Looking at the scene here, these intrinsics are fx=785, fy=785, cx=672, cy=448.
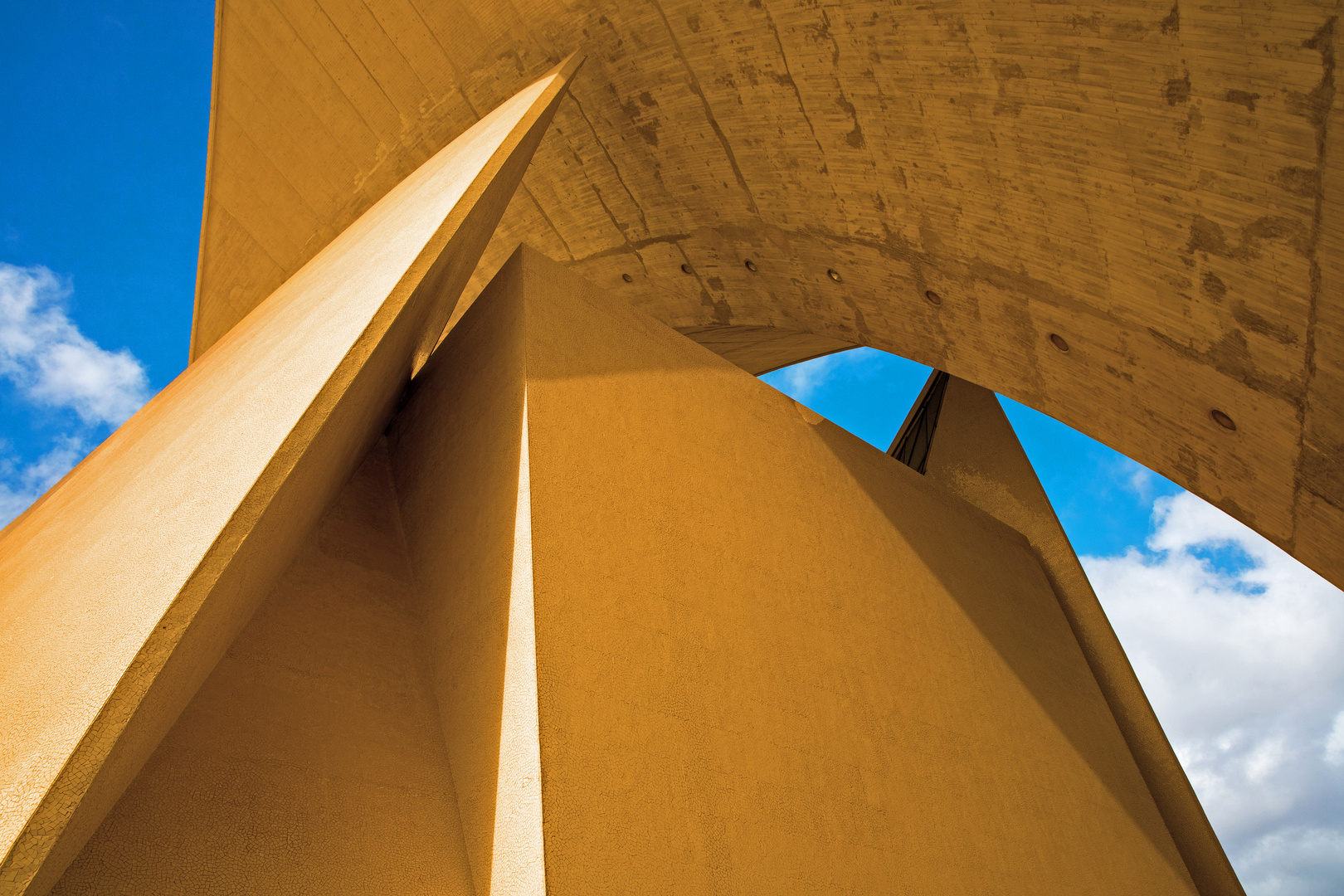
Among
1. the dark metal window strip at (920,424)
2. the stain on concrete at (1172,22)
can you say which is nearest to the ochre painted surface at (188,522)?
the stain on concrete at (1172,22)

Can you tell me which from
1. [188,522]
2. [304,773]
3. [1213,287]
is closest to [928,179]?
[1213,287]

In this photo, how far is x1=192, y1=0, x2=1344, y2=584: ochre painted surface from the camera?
3207 mm

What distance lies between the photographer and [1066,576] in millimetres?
6871

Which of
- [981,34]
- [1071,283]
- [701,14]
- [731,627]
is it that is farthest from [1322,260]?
[701,14]

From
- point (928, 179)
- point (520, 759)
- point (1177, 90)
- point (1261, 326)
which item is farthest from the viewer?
point (928, 179)

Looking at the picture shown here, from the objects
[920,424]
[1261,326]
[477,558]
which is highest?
[920,424]

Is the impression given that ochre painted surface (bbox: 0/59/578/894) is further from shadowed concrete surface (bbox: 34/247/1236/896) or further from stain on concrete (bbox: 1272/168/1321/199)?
stain on concrete (bbox: 1272/168/1321/199)

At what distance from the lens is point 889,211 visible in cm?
490

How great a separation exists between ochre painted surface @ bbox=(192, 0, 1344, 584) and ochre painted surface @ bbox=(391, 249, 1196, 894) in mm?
1380

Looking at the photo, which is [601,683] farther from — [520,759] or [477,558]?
[477,558]

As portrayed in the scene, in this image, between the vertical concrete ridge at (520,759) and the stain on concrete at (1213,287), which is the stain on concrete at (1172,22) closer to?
the stain on concrete at (1213,287)

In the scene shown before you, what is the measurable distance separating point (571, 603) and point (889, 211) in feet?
11.1

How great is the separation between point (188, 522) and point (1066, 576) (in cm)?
684

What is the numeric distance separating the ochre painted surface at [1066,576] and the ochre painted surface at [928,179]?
7.87 ft
